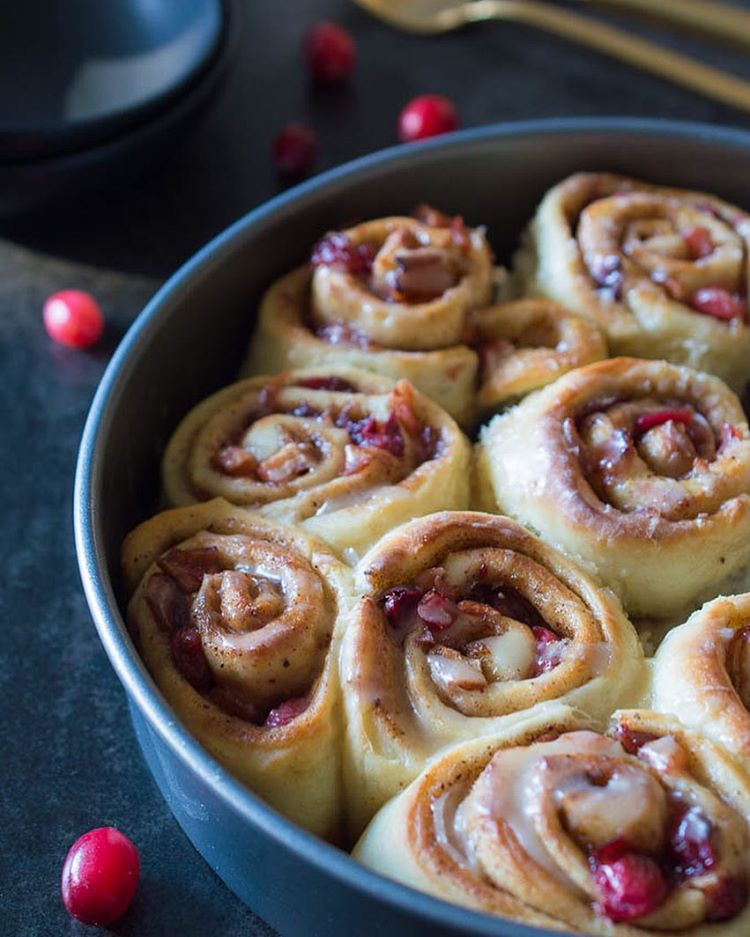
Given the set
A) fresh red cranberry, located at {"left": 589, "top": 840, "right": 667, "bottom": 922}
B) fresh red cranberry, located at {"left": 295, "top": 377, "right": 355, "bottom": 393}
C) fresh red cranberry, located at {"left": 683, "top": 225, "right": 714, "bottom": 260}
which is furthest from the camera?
fresh red cranberry, located at {"left": 683, "top": 225, "right": 714, "bottom": 260}

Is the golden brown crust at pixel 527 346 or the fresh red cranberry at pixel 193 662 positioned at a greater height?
the golden brown crust at pixel 527 346

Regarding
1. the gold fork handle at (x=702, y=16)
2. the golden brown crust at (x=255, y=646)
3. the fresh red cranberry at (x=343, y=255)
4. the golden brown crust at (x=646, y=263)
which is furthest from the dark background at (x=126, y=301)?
the golden brown crust at (x=646, y=263)

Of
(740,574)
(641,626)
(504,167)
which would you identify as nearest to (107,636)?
(641,626)

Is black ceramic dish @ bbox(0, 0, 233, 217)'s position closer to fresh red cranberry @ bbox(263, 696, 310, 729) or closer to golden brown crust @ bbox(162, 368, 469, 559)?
golden brown crust @ bbox(162, 368, 469, 559)

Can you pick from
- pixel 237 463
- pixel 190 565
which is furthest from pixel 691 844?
pixel 237 463

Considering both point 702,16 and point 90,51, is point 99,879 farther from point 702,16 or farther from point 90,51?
point 702,16

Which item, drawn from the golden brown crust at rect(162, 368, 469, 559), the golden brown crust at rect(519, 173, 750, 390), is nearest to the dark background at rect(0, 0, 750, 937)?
the golden brown crust at rect(162, 368, 469, 559)

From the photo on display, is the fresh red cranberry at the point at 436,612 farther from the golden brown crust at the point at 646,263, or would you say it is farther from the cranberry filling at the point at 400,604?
the golden brown crust at the point at 646,263
